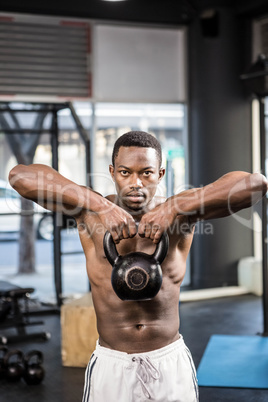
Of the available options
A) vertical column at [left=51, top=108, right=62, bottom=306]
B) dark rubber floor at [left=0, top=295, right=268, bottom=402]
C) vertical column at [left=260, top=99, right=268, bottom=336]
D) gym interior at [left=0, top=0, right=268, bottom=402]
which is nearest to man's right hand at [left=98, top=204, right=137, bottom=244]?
dark rubber floor at [left=0, top=295, right=268, bottom=402]

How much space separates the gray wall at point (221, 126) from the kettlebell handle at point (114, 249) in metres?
4.61

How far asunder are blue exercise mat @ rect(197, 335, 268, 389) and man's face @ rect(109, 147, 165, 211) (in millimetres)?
2091

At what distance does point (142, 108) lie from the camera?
638 centimetres

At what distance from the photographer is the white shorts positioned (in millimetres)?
1734

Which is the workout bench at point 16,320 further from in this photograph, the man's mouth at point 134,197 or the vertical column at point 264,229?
the man's mouth at point 134,197

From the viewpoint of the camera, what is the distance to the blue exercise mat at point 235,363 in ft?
11.5

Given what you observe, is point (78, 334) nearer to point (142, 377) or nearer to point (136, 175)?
point (142, 377)

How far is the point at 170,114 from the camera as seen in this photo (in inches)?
258

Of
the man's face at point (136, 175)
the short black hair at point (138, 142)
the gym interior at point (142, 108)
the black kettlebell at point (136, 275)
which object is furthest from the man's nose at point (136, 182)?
the gym interior at point (142, 108)

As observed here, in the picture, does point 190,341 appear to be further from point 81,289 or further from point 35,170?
point 35,170

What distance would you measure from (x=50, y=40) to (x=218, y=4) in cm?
194

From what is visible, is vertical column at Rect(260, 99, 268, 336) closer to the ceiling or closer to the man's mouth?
the ceiling

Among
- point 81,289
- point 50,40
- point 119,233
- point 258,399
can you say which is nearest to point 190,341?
point 258,399

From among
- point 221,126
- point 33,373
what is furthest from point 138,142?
point 221,126
